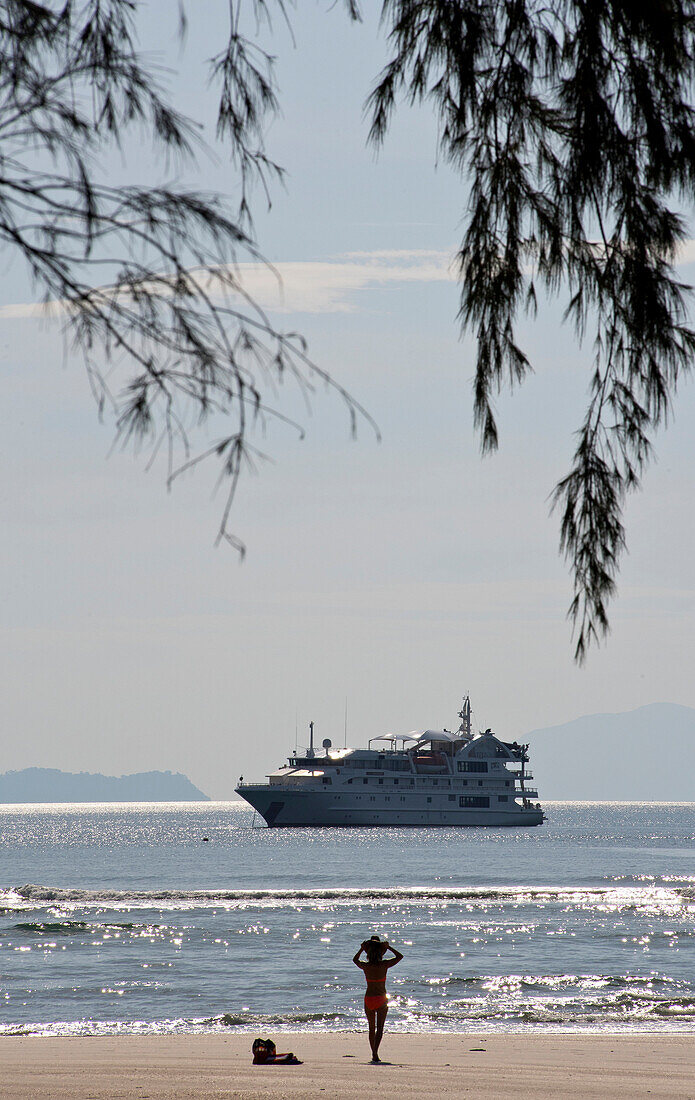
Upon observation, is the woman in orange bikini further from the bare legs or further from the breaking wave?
the breaking wave

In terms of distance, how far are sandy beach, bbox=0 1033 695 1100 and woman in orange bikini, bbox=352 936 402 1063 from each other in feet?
1.31

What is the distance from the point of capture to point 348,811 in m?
81.4

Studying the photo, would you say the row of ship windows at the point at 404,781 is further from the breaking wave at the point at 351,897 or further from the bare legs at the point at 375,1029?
the bare legs at the point at 375,1029

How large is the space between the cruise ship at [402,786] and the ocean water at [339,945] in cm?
1839

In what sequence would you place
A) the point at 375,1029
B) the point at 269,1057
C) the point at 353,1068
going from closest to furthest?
1. the point at 353,1068
2. the point at 375,1029
3. the point at 269,1057

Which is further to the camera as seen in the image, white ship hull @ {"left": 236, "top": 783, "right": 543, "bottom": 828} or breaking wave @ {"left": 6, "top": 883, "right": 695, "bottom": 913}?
white ship hull @ {"left": 236, "top": 783, "right": 543, "bottom": 828}

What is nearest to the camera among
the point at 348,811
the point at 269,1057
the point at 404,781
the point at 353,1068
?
the point at 353,1068

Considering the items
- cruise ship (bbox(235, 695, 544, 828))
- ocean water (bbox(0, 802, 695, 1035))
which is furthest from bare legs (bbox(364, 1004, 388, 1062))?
cruise ship (bbox(235, 695, 544, 828))

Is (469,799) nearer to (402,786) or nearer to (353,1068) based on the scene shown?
(402,786)

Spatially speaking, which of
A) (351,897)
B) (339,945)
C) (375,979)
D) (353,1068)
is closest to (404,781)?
(351,897)

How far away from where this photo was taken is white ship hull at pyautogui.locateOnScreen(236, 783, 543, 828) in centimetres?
8156

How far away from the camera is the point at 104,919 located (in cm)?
3559

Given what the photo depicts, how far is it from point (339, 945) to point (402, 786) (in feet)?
187

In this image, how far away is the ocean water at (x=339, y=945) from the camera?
63.2ft
